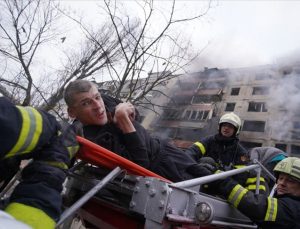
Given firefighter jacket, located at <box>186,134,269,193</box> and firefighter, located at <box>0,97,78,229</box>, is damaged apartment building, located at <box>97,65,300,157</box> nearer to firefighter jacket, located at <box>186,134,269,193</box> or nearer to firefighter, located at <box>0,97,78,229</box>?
firefighter jacket, located at <box>186,134,269,193</box>

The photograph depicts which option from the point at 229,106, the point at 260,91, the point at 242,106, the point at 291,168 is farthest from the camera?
the point at 229,106

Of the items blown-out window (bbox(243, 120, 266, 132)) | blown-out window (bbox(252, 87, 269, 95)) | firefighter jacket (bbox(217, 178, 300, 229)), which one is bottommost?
firefighter jacket (bbox(217, 178, 300, 229))

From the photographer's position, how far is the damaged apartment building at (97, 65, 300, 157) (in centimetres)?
2634

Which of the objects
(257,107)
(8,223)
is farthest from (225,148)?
(257,107)

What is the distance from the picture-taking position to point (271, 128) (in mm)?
26766

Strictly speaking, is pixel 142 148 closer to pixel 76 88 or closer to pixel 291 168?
pixel 76 88

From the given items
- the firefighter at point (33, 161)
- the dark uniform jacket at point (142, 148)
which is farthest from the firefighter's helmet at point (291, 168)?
the firefighter at point (33, 161)

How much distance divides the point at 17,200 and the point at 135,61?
6.39m

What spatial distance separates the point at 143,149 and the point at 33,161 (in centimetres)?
101

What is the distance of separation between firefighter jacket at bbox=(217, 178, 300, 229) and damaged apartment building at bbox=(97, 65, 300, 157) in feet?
68.7

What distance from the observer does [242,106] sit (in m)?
30.4

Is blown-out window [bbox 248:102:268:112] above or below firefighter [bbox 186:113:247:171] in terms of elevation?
above

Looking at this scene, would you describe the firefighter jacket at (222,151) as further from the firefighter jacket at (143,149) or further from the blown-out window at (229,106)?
the blown-out window at (229,106)

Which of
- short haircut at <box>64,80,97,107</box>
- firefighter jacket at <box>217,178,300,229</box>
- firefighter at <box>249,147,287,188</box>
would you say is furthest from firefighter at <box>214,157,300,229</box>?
firefighter at <box>249,147,287,188</box>
